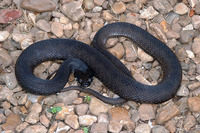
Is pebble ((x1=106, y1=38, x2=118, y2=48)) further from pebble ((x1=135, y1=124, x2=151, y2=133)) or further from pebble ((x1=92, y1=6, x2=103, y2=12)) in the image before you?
pebble ((x1=135, y1=124, x2=151, y2=133))

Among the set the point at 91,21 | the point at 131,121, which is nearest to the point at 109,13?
the point at 91,21

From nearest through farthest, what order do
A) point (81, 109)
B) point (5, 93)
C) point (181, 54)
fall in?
point (81, 109)
point (5, 93)
point (181, 54)

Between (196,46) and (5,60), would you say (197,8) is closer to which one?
(196,46)

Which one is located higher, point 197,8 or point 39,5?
point 197,8

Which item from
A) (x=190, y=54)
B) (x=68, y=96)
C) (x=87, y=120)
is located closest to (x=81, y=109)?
(x=87, y=120)

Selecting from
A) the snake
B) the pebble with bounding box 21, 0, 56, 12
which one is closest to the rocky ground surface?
the pebble with bounding box 21, 0, 56, 12

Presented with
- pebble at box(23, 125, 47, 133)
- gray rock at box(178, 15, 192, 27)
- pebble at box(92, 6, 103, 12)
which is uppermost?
gray rock at box(178, 15, 192, 27)
